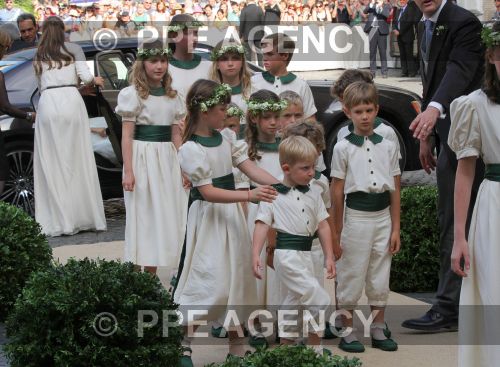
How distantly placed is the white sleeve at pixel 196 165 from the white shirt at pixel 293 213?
1.15 ft

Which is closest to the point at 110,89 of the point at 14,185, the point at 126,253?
the point at 14,185

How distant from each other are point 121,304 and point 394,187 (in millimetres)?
2032

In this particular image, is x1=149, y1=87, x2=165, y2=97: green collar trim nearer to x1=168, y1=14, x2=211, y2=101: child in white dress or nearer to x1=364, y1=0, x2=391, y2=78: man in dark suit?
x1=168, y1=14, x2=211, y2=101: child in white dress

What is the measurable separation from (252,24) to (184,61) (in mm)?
19620

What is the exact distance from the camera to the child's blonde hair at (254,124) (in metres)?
7.12

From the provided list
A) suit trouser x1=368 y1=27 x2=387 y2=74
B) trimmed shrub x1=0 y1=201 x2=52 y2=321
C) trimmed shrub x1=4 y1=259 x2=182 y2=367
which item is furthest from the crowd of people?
suit trouser x1=368 y1=27 x2=387 y2=74

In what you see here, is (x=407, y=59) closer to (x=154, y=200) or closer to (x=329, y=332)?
(x=154, y=200)

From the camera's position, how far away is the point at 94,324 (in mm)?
5590

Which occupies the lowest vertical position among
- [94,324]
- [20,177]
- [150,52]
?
[20,177]

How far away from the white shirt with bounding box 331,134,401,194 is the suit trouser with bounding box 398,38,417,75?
21646mm

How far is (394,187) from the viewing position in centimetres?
693

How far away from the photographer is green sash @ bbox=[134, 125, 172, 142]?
28.5ft

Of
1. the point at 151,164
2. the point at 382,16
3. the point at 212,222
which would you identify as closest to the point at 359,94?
the point at 212,222

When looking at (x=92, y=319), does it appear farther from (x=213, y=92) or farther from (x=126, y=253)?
(x=126, y=253)
